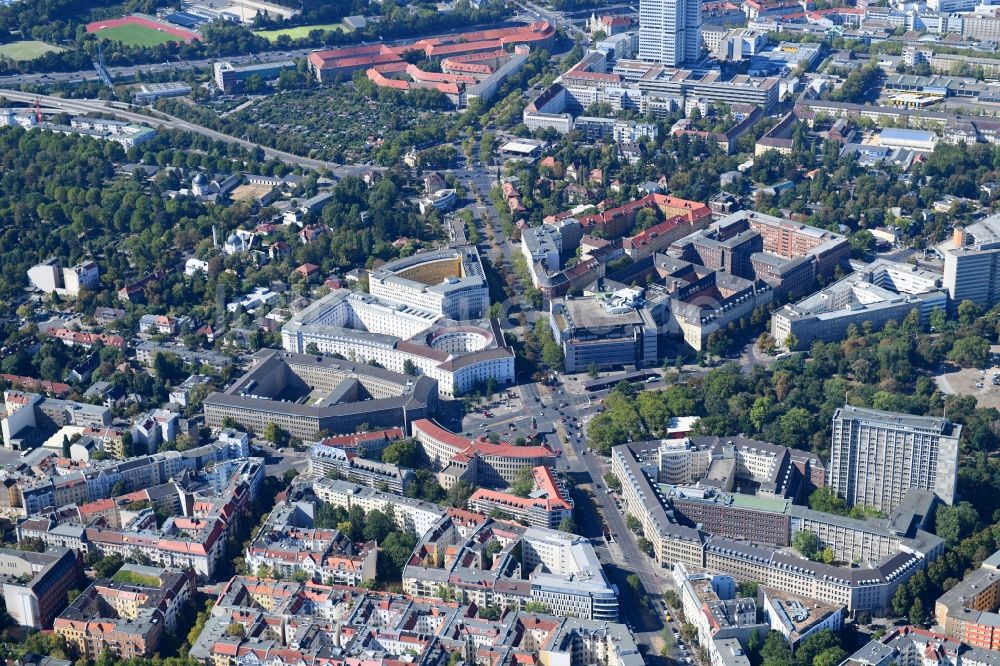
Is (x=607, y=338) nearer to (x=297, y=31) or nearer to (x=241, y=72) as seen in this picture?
(x=241, y=72)

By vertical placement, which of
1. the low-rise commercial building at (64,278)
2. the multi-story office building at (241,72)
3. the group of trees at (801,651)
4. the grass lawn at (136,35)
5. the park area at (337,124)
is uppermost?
the grass lawn at (136,35)

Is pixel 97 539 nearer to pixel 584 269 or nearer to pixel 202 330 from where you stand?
pixel 202 330

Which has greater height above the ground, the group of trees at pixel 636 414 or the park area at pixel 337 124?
the park area at pixel 337 124

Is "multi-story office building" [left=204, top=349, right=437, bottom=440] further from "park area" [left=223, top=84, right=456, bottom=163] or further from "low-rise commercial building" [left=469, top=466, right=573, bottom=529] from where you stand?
"park area" [left=223, top=84, right=456, bottom=163]

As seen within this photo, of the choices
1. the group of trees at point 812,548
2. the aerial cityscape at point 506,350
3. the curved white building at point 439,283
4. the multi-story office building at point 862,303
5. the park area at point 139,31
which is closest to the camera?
the aerial cityscape at point 506,350

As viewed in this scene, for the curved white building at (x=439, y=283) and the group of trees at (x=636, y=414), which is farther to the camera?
the curved white building at (x=439, y=283)

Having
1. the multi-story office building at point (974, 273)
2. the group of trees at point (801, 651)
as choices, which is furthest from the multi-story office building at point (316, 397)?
the multi-story office building at point (974, 273)

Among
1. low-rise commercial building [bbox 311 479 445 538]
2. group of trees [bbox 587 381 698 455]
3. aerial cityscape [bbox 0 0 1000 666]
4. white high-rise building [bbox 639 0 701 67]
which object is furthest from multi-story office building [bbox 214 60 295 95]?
low-rise commercial building [bbox 311 479 445 538]

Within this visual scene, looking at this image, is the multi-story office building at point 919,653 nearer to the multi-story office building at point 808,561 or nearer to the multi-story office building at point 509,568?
the multi-story office building at point 808,561
